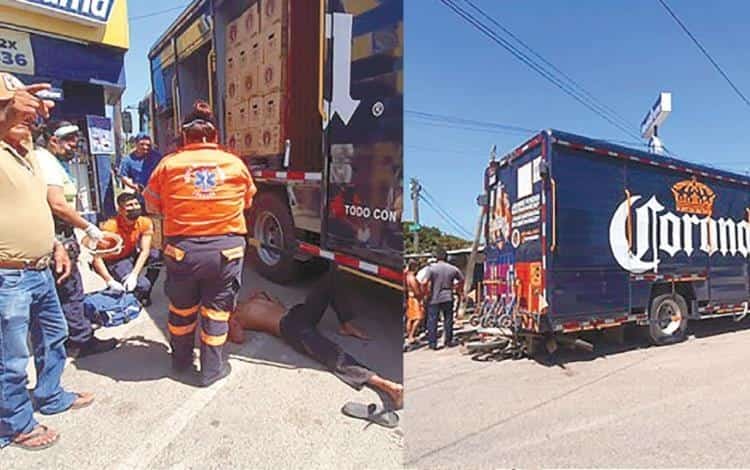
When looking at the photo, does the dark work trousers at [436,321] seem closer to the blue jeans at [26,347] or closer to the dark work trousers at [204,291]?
the dark work trousers at [204,291]

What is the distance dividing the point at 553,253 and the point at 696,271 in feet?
6.79

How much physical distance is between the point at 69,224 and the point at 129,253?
143 millimetres

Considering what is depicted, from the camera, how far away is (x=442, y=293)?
3.88 m

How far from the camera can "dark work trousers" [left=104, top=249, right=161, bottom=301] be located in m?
1.25

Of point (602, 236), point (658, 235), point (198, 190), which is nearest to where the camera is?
point (198, 190)

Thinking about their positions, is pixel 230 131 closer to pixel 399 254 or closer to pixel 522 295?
pixel 399 254

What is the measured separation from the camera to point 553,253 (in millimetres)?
3936

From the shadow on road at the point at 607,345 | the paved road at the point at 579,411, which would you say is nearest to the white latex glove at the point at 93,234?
the paved road at the point at 579,411

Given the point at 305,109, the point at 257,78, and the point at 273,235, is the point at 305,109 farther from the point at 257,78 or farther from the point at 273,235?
the point at 273,235

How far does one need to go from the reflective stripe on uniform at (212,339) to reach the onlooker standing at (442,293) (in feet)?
6.23

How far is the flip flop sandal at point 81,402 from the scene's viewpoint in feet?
3.95

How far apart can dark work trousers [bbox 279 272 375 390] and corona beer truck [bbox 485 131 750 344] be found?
9.63ft

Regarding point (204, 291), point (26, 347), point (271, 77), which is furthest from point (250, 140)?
point (26, 347)

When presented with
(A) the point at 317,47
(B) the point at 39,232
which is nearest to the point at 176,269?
(B) the point at 39,232
